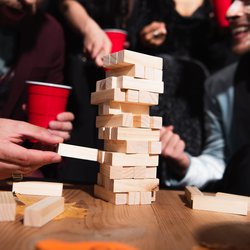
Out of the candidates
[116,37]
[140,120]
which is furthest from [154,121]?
[116,37]

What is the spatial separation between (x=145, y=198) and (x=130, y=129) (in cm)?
21

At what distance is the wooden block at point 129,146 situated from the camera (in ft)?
3.63

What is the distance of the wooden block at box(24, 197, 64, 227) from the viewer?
840 mm

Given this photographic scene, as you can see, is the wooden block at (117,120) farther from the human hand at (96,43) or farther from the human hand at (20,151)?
the human hand at (96,43)

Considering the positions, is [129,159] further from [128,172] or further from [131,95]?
[131,95]

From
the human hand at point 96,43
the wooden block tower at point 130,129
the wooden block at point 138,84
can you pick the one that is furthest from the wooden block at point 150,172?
the human hand at point 96,43

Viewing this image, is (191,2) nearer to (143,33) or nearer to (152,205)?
(143,33)

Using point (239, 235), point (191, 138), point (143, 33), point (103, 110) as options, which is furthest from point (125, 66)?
point (191, 138)

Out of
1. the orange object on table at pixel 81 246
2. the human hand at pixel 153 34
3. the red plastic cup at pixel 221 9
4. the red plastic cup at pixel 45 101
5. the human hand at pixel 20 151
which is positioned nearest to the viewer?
the orange object on table at pixel 81 246

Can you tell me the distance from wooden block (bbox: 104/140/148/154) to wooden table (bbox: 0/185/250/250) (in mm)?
158

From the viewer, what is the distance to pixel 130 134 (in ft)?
3.65

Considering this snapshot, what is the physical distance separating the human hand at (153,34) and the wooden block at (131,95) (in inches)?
40.0

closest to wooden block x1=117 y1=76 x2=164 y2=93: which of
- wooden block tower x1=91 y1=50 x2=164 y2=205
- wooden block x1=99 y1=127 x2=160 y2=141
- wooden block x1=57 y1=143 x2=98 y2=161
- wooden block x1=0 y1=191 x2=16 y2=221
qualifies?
wooden block tower x1=91 y1=50 x2=164 y2=205

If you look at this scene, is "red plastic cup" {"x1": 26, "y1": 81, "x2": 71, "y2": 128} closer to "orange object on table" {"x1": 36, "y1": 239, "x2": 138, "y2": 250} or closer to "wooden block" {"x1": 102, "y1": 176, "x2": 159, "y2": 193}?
"wooden block" {"x1": 102, "y1": 176, "x2": 159, "y2": 193}
